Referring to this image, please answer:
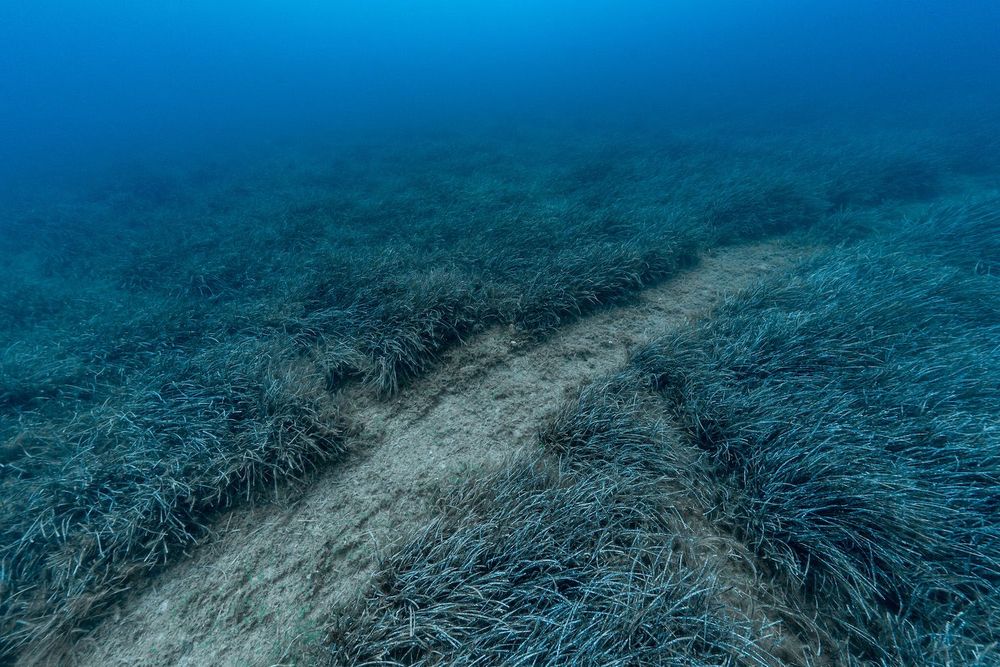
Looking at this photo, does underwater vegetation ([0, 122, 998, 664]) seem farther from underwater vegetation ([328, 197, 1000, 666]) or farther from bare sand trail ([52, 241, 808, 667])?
bare sand trail ([52, 241, 808, 667])

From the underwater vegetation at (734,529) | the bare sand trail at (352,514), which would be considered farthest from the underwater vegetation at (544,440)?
the bare sand trail at (352,514)

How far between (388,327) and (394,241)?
3648 mm

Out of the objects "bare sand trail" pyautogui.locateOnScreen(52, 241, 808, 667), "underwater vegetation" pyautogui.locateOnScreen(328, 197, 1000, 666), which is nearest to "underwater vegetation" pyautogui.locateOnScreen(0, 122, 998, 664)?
"underwater vegetation" pyautogui.locateOnScreen(328, 197, 1000, 666)

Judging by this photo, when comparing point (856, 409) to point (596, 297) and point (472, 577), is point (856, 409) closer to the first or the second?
point (596, 297)

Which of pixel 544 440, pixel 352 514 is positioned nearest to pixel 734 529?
pixel 544 440

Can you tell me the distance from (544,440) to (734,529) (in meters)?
1.57

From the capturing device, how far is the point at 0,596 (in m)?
2.39

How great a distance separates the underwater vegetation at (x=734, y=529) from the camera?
209 cm

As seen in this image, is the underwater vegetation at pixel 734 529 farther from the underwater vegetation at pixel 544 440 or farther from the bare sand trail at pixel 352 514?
the bare sand trail at pixel 352 514

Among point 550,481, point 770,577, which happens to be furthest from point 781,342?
point 550,481

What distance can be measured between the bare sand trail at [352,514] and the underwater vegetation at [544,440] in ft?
0.74

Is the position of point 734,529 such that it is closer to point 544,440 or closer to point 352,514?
point 544,440

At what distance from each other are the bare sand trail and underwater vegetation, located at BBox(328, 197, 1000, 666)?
1.32 ft

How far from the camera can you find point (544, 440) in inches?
133
